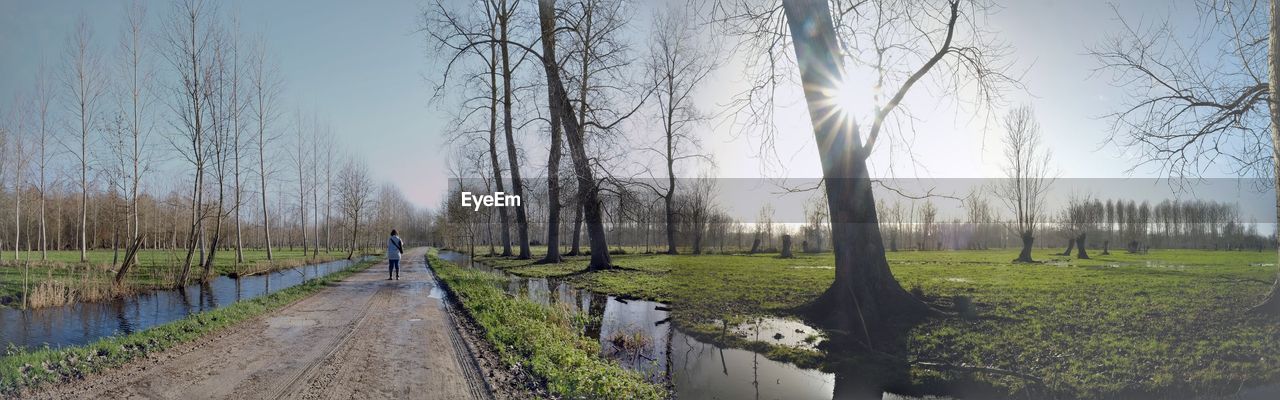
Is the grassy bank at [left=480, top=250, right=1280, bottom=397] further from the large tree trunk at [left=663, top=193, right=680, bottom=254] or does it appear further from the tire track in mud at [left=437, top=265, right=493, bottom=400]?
the large tree trunk at [left=663, top=193, right=680, bottom=254]

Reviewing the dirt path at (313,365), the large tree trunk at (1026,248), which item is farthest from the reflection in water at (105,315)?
the large tree trunk at (1026,248)

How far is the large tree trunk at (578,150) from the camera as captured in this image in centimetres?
1524

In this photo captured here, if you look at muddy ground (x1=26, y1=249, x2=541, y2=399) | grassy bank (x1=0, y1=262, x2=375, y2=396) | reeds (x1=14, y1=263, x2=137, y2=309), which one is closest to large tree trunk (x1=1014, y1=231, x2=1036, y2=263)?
muddy ground (x1=26, y1=249, x2=541, y2=399)

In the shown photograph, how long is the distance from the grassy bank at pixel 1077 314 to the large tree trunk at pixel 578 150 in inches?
235

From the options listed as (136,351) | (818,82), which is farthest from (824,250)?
(136,351)

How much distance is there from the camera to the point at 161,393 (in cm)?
568

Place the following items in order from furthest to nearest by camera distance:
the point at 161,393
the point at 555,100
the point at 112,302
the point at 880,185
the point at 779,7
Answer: the point at 555,100 → the point at 112,302 → the point at 779,7 → the point at 880,185 → the point at 161,393

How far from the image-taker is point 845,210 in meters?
6.52

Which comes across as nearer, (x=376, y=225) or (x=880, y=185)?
(x=880, y=185)

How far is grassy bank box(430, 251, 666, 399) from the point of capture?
213 inches

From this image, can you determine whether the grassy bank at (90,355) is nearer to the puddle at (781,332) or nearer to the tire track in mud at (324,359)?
the tire track in mud at (324,359)

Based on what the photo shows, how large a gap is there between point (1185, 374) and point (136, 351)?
1082 centimetres

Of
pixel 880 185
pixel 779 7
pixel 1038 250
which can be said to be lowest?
pixel 1038 250

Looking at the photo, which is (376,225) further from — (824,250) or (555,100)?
(824,250)
